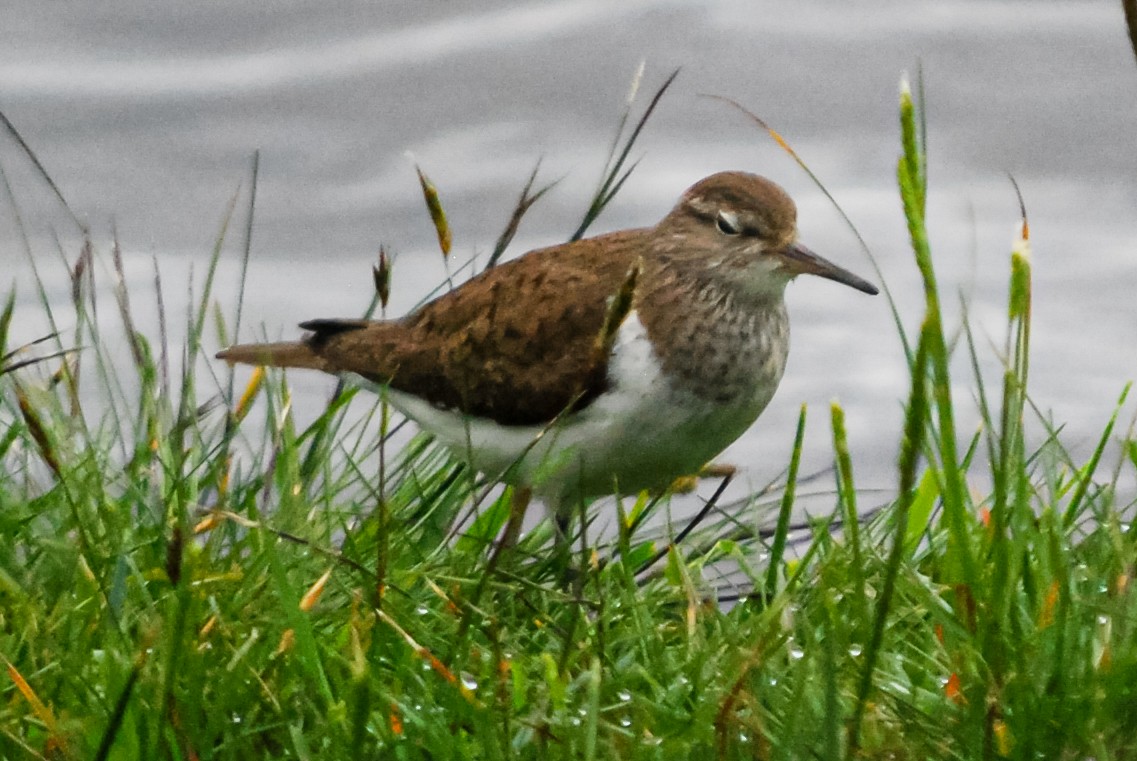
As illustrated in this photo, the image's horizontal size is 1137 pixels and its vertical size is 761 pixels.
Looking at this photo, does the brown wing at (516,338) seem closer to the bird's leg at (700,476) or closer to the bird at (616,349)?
the bird at (616,349)

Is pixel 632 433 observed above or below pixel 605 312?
below

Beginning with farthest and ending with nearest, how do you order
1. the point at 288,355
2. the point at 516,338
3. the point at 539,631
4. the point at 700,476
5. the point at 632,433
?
the point at 288,355 → the point at 516,338 → the point at 700,476 → the point at 632,433 → the point at 539,631

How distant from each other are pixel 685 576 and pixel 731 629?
0.83ft

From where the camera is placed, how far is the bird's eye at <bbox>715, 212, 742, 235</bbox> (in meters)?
4.87

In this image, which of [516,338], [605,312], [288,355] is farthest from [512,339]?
[288,355]

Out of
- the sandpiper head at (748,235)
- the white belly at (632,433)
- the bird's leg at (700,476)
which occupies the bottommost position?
the bird's leg at (700,476)

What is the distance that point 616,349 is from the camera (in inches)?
174

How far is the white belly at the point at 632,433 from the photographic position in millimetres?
4293

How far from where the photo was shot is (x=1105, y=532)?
313 cm

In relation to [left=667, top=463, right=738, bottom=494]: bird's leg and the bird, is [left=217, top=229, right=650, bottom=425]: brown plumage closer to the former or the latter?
the bird

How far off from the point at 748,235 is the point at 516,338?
742 millimetres

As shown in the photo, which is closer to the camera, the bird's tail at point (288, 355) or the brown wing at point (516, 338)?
the brown wing at point (516, 338)

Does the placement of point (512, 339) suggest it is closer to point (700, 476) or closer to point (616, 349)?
point (616, 349)

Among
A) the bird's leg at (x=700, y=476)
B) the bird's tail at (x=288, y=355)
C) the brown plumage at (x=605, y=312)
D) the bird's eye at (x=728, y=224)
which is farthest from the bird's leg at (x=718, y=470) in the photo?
the bird's tail at (x=288, y=355)
